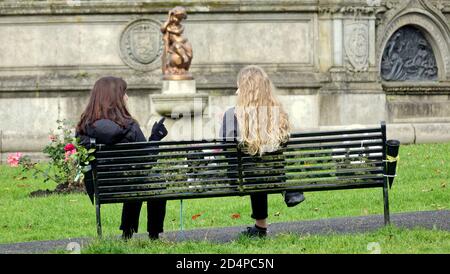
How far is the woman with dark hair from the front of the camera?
11.2 metres

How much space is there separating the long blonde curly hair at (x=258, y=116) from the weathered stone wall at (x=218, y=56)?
1359 centimetres

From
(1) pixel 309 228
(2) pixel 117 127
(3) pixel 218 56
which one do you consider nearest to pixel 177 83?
(3) pixel 218 56

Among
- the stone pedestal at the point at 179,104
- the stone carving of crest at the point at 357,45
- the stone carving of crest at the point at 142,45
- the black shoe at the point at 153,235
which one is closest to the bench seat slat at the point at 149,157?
the black shoe at the point at 153,235

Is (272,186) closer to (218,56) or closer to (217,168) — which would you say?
(217,168)

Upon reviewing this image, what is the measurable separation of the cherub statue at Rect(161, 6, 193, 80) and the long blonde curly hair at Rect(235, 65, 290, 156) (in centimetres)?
1037

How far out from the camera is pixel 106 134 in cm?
1118

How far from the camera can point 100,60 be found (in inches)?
1027

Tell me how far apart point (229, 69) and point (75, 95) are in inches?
137

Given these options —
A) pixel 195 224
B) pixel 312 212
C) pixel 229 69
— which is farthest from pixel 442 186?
pixel 229 69

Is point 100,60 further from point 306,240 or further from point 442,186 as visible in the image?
point 306,240

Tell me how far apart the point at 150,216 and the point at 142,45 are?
601 inches

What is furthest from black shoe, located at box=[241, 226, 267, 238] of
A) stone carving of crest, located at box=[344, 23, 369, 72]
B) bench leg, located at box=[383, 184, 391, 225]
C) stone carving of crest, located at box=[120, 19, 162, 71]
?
stone carving of crest, located at box=[344, 23, 369, 72]

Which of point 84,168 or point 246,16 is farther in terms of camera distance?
point 246,16

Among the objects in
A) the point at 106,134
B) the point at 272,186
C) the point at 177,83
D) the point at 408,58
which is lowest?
the point at 272,186
